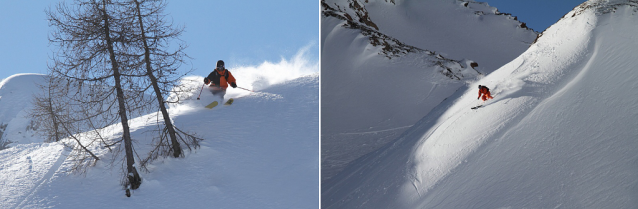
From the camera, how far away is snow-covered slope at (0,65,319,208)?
11727 millimetres

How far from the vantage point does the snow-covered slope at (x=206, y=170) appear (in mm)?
11727

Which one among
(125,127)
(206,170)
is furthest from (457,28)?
(125,127)

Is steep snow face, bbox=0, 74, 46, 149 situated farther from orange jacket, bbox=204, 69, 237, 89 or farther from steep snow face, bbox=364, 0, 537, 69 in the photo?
orange jacket, bbox=204, 69, 237, 89

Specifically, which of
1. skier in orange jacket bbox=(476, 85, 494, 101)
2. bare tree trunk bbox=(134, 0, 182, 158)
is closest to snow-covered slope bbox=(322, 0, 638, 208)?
skier in orange jacket bbox=(476, 85, 494, 101)

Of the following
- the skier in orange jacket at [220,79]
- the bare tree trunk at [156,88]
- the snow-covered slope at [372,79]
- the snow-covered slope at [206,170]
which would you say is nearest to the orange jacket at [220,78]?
the skier in orange jacket at [220,79]

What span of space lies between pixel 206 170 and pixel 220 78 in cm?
526

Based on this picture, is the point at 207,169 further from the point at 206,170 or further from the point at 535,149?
the point at 535,149

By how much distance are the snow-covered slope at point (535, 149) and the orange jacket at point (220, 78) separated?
5888mm

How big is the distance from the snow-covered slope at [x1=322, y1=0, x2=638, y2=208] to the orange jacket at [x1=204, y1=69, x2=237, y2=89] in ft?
19.3

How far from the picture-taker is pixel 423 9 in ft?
159

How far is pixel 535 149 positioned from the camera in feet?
35.9

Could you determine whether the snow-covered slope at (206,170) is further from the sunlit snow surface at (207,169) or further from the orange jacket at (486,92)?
the orange jacket at (486,92)

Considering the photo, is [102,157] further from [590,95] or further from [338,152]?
[590,95]

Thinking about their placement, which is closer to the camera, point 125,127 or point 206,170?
point 125,127
